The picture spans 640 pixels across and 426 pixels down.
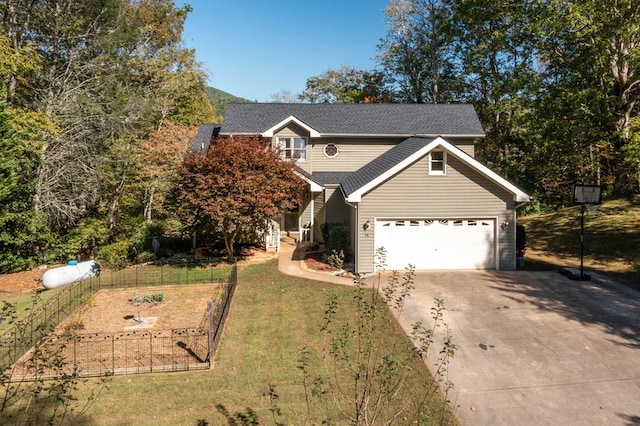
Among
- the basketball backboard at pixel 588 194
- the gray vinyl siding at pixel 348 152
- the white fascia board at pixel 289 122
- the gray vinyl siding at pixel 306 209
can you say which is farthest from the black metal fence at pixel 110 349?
the basketball backboard at pixel 588 194

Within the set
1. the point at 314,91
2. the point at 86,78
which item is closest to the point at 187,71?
the point at 86,78

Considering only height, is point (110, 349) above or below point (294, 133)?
below

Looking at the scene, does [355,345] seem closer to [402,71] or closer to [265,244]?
[265,244]

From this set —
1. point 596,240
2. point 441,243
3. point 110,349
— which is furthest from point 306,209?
point 596,240

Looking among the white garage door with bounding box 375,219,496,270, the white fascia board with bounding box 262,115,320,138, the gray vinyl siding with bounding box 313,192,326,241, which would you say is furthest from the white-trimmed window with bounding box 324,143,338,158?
the white garage door with bounding box 375,219,496,270

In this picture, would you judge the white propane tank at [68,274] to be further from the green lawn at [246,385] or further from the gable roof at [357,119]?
the gable roof at [357,119]

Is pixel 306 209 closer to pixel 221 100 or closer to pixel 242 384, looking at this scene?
pixel 242 384
